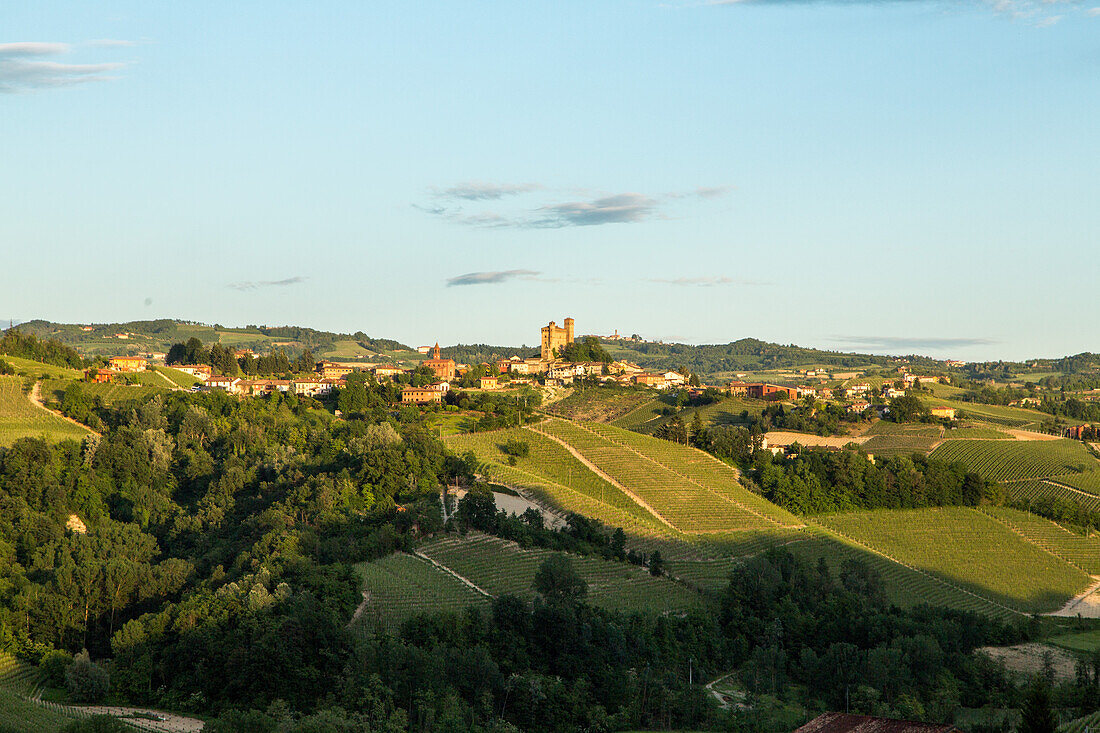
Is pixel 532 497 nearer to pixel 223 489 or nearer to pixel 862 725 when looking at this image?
pixel 223 489

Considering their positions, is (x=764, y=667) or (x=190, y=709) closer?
(x=190, y=709)

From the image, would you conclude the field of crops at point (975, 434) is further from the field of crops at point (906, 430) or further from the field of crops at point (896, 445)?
the field of crops at point (896, 445)

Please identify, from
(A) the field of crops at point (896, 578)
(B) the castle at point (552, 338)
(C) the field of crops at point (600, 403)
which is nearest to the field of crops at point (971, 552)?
(A) the field of crops at point (896, 578)

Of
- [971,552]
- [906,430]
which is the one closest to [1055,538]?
[971,552]

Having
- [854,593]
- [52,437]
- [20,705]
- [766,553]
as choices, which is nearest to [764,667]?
[854,593]

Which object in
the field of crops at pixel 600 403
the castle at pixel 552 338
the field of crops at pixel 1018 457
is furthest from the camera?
the castle at pixel 552 338

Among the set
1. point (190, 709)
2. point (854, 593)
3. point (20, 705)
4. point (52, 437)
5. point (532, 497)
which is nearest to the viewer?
point (20, 705)

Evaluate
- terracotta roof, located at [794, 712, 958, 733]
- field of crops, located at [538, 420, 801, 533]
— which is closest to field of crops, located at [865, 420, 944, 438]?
field of crops, located at [538, 420, 801, 533]
